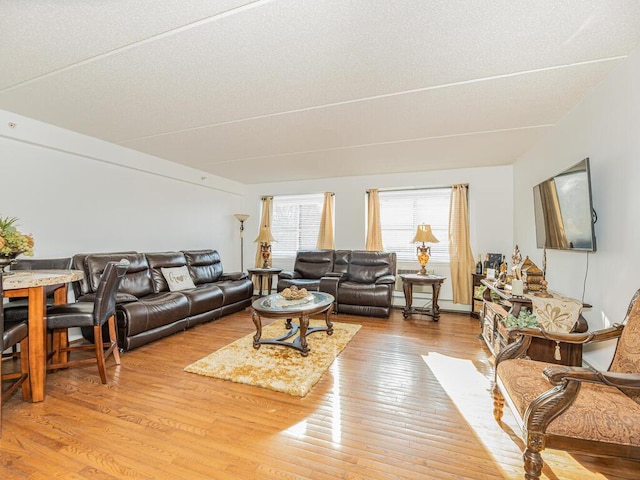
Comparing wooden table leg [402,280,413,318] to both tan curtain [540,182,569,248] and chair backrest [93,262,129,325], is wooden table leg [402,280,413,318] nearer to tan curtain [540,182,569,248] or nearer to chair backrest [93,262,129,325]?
tan curtain [540,182,569,248]

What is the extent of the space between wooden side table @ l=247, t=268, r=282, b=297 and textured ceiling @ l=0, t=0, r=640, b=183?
2.52 metres

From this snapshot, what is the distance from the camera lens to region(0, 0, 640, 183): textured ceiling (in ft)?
5.29

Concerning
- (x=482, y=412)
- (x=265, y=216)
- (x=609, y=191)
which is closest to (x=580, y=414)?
(x=482, y=412)

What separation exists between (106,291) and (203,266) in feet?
8.07

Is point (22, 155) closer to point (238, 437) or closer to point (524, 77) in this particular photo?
point (238, 437)

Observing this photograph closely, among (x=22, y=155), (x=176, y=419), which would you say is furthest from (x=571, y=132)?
(x=22, y=155)

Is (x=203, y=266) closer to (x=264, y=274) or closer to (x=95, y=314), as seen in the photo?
(x=264, y=274)

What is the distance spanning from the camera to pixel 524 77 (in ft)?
7.23

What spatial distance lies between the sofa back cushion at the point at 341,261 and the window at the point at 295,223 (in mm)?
728

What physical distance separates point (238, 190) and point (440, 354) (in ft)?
16.5

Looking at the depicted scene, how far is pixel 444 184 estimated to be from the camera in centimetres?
512

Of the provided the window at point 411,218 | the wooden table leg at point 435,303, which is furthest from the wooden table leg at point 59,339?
the window at point 411,218

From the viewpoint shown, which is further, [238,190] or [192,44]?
[238,190]

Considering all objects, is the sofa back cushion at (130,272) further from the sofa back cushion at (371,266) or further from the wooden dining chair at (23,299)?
the sofa back cushion at (371,266)
